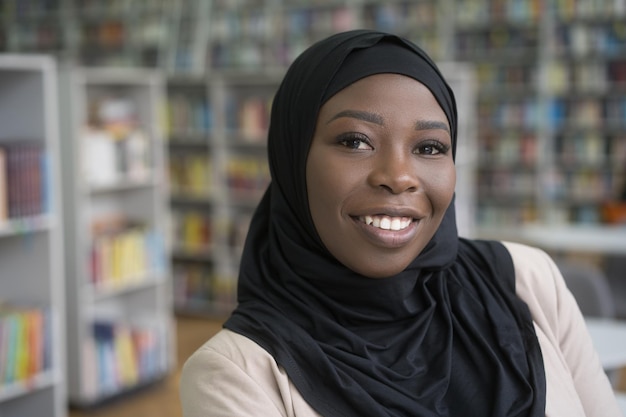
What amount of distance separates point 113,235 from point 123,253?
11 centimetres

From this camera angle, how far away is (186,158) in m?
6.29

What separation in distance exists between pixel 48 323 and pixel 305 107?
8.28 feet

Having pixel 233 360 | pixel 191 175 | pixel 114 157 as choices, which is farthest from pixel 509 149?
pixel 233 360

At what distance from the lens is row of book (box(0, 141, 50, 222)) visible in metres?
3.22

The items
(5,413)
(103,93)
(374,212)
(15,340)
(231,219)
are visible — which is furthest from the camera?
(231,219)

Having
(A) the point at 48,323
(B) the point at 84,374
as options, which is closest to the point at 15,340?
(A) the point at 48,323

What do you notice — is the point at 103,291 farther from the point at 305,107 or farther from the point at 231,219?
the point at 305,107

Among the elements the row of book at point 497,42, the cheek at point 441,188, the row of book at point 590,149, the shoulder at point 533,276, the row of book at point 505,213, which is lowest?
the row of book at point 505,213

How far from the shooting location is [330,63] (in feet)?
3.71

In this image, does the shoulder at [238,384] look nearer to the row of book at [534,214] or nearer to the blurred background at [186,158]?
the blurred background at [186,158]

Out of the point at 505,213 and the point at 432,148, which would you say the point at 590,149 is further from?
the point at 432,148

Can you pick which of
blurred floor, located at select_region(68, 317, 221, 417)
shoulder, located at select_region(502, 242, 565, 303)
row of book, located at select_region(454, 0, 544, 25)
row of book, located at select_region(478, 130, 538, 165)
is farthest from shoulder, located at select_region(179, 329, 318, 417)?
row of book, located at select_region(454, 0, 544, 25)

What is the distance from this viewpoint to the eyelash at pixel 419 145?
1.11 metres

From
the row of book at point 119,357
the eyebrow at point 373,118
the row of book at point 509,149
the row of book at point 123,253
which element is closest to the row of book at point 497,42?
the row of book at point 509,149
